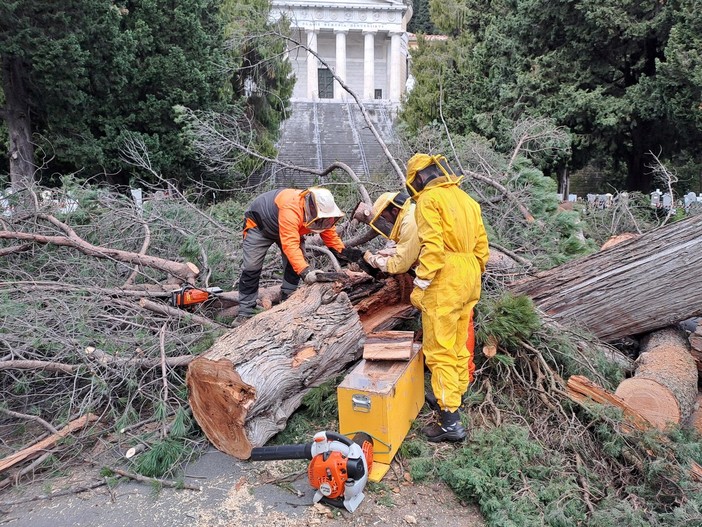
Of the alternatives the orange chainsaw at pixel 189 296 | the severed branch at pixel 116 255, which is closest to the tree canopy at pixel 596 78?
the severed branch at pixel 116 255

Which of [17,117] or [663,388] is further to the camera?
[17,117]

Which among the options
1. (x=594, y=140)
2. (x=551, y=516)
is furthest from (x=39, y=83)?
(x=594, y=140)

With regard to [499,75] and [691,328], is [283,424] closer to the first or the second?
[691,328]

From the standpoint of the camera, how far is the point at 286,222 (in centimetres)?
384

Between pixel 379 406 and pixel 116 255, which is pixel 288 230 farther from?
pixel 116 255

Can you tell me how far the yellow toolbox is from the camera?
2.70 m

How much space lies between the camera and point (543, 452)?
114 inches

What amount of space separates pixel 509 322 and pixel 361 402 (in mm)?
1377

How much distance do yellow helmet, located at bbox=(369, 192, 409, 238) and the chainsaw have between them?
1652 mm

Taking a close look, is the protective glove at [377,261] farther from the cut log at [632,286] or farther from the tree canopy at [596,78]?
the tree canopy at [596,78]

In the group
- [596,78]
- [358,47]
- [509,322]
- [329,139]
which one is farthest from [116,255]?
[358,47]

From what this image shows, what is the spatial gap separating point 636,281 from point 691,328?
3.20 ft

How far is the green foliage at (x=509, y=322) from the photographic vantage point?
11.5 feet

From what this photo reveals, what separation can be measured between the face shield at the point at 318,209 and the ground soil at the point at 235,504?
1.79 meters
